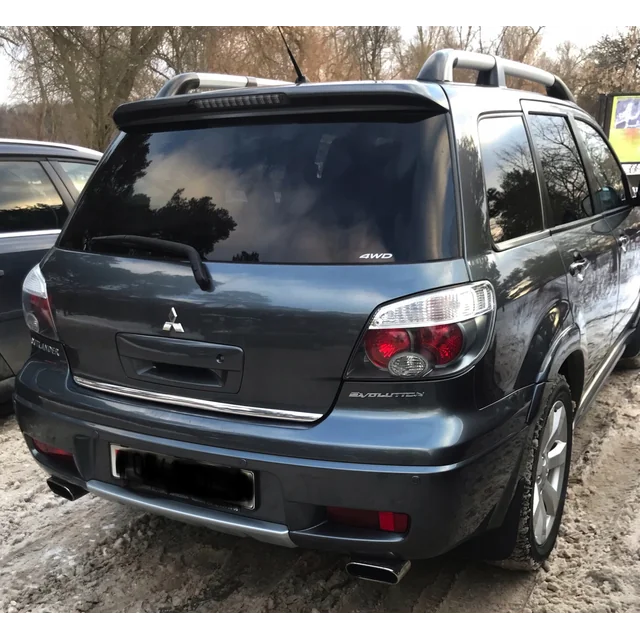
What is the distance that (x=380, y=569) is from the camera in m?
1.96

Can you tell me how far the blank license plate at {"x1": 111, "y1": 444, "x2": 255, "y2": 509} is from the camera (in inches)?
79.3

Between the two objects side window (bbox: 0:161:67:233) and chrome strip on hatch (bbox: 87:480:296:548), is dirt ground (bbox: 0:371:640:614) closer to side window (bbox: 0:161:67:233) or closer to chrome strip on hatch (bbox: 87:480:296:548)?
chrome strip on hatch (bbox: 87:480:296:548)

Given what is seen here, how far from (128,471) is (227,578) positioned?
2.33ft

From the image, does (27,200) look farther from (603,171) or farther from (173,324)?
(603,171)

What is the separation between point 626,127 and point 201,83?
11853 mm

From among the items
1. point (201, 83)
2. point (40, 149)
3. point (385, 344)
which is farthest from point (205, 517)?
point (40, 149)

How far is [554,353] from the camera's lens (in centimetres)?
243

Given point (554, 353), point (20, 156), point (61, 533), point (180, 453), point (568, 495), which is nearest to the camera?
point (180, 453)

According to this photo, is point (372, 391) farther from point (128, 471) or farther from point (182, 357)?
point (128, 471)

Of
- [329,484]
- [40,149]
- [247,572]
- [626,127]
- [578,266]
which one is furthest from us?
[626,127]

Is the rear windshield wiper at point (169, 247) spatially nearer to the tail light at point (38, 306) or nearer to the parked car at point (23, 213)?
the tail light at point (38, 306)

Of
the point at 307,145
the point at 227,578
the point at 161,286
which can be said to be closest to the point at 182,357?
the point at 161,286

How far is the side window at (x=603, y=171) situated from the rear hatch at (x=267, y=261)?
6.23 ft

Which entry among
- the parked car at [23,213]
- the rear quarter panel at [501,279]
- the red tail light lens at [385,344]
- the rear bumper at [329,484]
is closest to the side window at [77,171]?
the parked car at [23,213]
